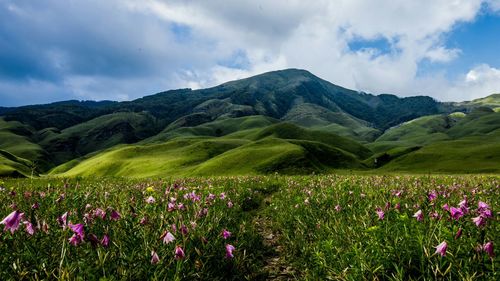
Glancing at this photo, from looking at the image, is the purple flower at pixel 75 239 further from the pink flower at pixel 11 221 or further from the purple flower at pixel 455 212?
the purple flower at pixel 455 212

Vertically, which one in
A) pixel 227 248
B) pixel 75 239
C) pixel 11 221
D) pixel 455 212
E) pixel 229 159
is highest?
pixel 229 159

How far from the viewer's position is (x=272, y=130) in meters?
170

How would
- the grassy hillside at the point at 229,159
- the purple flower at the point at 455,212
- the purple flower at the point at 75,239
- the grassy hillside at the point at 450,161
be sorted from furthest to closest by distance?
the grassy hillside at the point at 229,159
the grassy hillside at the point at 450,161
the purple flower at the point at 455,212
the purple flower at the point at 75,239

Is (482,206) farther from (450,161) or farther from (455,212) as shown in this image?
(450,161)

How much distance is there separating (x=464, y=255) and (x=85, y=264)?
16.7 ft

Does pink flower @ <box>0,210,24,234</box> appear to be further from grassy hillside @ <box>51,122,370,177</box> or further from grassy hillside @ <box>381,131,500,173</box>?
grassy hillside @ <box>381,131,500,173</box>

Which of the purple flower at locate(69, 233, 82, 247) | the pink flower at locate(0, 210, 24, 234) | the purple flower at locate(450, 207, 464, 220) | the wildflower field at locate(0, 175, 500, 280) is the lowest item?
the wildflower field at locate(0, 175, 500, 280)

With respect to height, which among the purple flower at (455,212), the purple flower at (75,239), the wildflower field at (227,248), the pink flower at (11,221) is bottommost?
the wildflower field at (227,248)

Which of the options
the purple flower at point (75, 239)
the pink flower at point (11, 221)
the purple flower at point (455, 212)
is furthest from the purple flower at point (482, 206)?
the pink flower at point (11, 221)

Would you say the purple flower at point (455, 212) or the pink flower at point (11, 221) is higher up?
the pink flower at point (11, 221)

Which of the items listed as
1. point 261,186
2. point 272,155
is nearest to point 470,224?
point 261,186

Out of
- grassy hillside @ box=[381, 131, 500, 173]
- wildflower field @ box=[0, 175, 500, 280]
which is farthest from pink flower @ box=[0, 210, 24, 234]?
grassy hillside @ box=[381, 131, 500, 173]

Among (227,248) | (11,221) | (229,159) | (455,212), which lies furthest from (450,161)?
(11,221)

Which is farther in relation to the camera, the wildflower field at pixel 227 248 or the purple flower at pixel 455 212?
the purple flower at pixel 455 212
